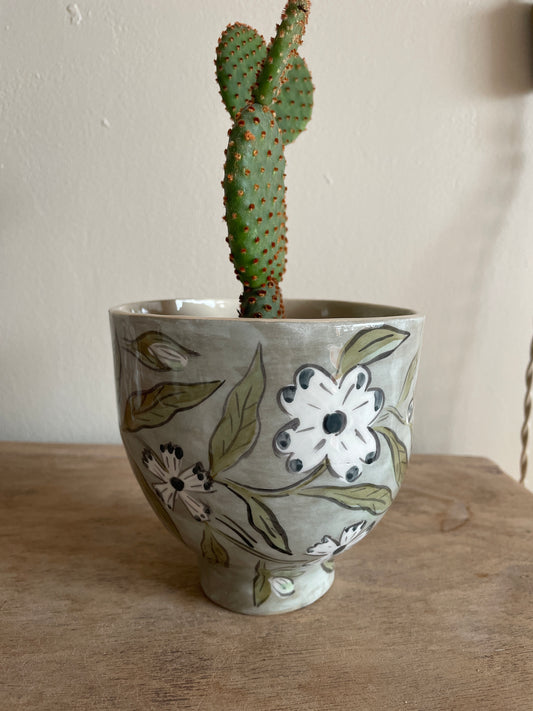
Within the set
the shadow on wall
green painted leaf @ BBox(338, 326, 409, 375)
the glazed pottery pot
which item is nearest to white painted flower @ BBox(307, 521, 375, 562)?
the glazed pottery pot

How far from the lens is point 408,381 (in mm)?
355

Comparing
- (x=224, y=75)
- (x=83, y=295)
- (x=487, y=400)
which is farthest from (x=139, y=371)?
(x=487, y=400)

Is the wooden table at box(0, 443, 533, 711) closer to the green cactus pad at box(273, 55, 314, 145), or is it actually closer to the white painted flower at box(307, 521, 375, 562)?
the white painted flower at box(307, 521, 375, 562)

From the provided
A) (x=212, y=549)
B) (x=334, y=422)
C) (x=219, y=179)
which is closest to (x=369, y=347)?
(x=334, y=422)

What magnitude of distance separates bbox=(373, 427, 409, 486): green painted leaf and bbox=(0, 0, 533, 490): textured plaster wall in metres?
0.35

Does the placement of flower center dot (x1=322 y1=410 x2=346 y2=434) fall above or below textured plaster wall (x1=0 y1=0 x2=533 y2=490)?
below

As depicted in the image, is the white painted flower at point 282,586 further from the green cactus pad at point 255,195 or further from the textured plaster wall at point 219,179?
the textured plaster wall at point 219,179

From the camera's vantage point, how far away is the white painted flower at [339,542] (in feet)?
1.15

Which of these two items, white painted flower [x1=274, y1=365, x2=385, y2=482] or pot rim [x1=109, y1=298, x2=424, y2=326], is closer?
white painted flower [x1=274, y1=365, x2=385, y2=482]

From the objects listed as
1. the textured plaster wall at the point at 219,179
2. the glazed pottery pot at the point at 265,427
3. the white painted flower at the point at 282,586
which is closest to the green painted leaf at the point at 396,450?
the glazed pottery pot at the point at 265,427

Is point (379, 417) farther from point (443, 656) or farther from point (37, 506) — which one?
point (37, 506)

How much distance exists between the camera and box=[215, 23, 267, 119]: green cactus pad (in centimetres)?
38

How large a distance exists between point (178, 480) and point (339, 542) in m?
0.11

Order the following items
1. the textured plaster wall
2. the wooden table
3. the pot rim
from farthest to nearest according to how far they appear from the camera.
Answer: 1. the textured plaster wall
2. the pot rim
3. the wooden table
